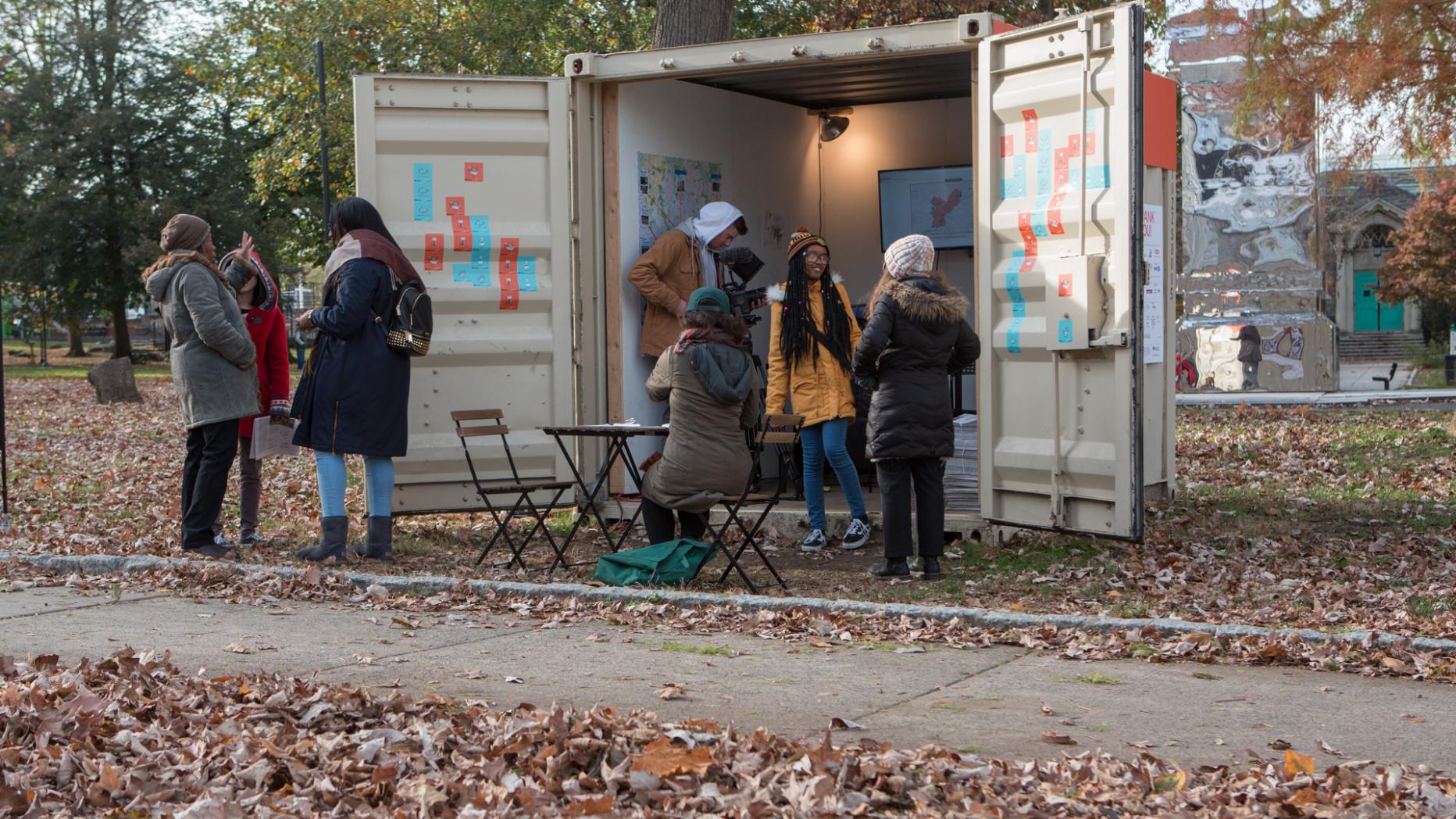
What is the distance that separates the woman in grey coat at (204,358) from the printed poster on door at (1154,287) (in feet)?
17.0

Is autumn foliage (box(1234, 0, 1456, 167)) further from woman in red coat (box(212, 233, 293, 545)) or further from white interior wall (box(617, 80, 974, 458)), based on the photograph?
woman in red coat (box(212, 233, 293, 545))

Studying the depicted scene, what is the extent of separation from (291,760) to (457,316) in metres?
5.44

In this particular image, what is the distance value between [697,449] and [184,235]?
3.14 m

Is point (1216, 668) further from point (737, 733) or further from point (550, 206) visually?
point (550, 206)

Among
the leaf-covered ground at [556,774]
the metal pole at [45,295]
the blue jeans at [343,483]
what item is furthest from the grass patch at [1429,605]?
the metal pole at [45,295]

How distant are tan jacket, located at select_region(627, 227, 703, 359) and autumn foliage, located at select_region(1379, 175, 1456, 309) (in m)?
33.6

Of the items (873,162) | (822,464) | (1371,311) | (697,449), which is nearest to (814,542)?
(822,464)

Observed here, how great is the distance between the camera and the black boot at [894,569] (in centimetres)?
798

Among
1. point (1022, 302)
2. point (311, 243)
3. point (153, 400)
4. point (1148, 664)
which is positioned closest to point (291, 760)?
point (1148, 664)

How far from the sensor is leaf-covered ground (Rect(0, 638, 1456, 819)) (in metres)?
4.02

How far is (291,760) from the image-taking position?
4.38 m

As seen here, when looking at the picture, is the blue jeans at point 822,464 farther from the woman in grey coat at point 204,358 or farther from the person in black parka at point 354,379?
the woman in grey coat at point 204,358

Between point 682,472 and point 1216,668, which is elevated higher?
point 682,472

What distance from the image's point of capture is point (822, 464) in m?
8.98
